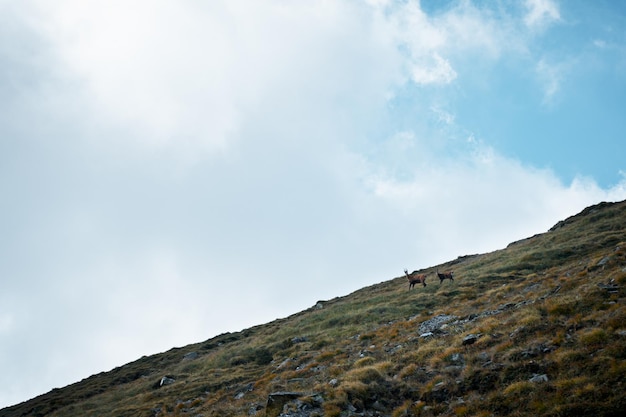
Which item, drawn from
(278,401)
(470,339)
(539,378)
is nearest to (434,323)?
(470,339)

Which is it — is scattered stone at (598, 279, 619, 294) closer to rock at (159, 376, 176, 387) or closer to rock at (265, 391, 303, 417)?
rock at (265, 391, 303, 417)

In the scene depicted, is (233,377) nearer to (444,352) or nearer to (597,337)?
(444,352)

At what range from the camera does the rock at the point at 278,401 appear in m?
15.6

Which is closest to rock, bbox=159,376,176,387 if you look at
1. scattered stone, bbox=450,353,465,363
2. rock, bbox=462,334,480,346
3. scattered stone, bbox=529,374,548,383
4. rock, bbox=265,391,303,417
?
rock, bbox=265,391,303,417

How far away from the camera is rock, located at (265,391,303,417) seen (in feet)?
51.2

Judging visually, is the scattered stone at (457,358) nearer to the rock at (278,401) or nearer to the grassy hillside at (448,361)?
the grassy hillside at (448,361)

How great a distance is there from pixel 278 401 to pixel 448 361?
697 cm

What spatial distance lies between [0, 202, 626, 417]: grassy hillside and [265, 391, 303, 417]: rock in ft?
0.17

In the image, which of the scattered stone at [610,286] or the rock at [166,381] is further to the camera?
the rock at [166,381]

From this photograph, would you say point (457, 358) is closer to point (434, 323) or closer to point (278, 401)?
point (278, 401)

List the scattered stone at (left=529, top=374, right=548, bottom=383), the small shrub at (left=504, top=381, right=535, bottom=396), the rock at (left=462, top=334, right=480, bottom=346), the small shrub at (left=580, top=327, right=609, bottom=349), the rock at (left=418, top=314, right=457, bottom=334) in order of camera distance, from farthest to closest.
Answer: the rock at (left=418, top=314, right=457, bottom=334), the rock at (left=462, top=334, right=480, bottom=346), the small shrub at (left=580, top=327, right=609, bottom=349), the scattered stone at (left=529, top=374, right=548, bottom=383), the small shrub at (left=504, top=381, right=535, bottom=396)

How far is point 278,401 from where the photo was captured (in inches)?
637

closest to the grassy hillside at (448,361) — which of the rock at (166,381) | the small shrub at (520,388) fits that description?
the small shrub at (520,388)

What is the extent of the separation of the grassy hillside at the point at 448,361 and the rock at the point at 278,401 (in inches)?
2.0
